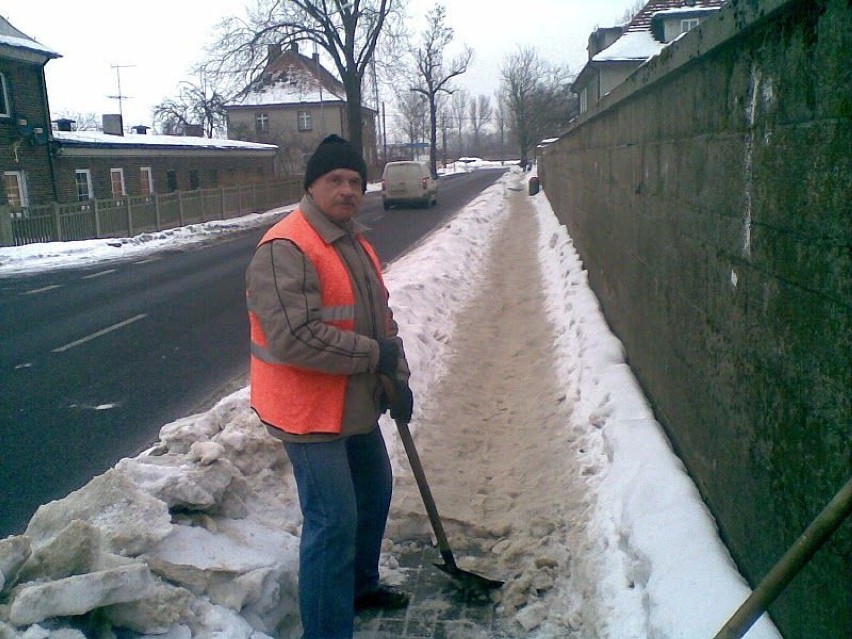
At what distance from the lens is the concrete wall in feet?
7.00

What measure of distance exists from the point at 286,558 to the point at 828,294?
2404 mm

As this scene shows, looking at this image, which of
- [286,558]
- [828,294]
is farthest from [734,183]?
[286,558]

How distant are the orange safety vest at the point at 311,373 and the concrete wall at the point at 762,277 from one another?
1512 millimetres

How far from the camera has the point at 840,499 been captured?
1.69 m

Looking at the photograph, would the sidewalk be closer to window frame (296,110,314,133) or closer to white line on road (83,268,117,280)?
white line on road (83,268,117,280)

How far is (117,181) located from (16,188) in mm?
5725

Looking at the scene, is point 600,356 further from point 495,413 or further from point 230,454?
point 230,454

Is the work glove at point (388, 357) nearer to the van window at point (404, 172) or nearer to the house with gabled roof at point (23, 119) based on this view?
the house with gabled roof at point (23, 119)

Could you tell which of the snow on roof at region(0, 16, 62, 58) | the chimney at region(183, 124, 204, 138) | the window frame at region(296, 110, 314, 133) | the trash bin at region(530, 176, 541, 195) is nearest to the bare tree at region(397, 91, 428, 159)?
the window frame at region(296, 110, 314, 133)

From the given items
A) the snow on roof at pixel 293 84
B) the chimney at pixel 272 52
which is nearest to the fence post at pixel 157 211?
the snow on roof at pixel 293 84

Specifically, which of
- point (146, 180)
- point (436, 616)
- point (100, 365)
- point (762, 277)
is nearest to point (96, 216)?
point (146, 180)

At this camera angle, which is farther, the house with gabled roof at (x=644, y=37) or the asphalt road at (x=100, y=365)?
the house with gabled roof at (x=644, y=37)

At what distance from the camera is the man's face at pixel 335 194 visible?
116 inches

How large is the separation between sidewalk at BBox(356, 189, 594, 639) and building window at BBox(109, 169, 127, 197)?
27.3 m
